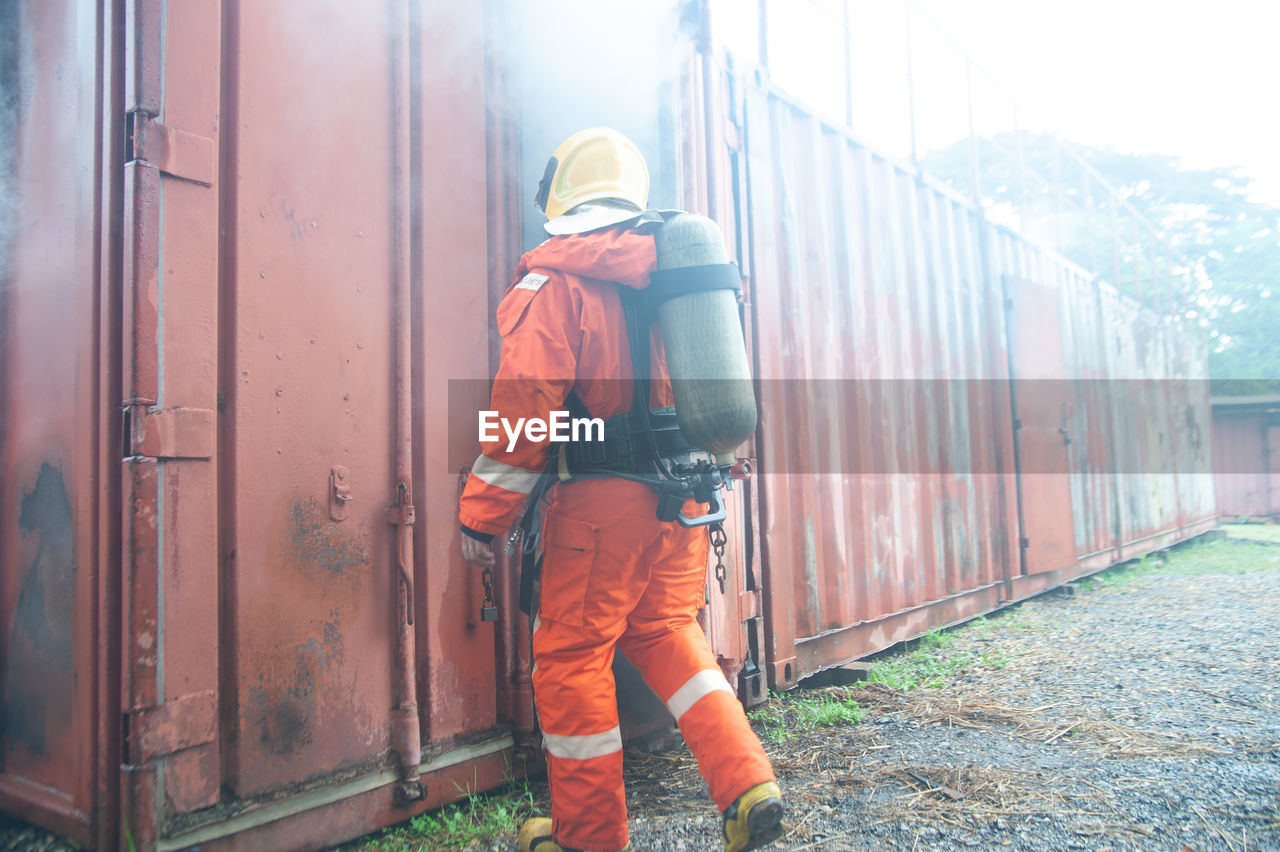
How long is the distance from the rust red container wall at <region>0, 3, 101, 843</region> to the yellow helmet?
45.1 inches

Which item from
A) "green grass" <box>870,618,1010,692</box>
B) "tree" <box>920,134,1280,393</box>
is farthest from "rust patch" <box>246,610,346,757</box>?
"tree" <box>920,134,1280,393</box>

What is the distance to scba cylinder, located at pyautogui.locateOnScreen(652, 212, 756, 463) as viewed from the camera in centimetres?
183

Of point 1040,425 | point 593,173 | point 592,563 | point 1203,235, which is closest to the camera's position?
point 592,563

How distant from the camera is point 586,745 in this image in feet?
5.64

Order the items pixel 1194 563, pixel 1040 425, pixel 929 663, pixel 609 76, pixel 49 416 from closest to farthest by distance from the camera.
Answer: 1. pixel 49 416
2. pixel 609 76
3. pixel 929 663
4. pixel 1040 425
5. pixel 1194 563

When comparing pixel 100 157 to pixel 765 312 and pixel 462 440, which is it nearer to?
pixel 462 440

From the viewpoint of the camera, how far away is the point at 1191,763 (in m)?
2.44

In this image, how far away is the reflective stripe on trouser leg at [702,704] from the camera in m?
1.70

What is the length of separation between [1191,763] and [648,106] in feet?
10.1

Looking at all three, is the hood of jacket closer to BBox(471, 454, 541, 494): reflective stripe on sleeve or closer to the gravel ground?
BBox(471, 454, 541, 494): reflective stripe on sleeve

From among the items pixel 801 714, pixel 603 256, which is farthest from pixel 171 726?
pixel 801 714

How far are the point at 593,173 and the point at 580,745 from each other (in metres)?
1.50

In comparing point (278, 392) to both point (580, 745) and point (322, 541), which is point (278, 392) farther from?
point (580, 745)

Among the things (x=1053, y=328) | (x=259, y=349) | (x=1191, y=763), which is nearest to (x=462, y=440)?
(x=259, y=349)
